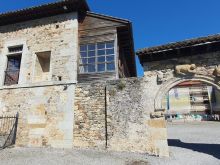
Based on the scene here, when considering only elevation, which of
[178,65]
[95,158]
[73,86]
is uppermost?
[178,65]

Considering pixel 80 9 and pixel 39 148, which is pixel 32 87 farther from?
pixel 80 9

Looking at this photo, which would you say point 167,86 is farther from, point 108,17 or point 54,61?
point 54,61

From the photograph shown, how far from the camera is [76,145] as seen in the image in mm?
7996

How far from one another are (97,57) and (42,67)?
128 inches

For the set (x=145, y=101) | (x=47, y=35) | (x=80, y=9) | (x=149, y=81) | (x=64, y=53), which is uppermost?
(x=80, y=9)

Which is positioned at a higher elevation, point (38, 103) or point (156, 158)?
point (38, 103)

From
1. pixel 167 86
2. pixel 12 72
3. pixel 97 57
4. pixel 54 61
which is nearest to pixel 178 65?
pixel 167 86

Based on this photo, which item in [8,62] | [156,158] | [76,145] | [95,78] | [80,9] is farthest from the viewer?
[8,62]

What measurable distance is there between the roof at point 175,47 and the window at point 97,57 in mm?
1674

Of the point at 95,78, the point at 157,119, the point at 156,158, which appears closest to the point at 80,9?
the point at 95,78

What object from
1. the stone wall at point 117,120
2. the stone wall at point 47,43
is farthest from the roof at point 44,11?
the stone wall at point 117,120

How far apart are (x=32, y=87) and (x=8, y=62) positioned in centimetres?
281

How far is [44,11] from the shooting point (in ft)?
32.8

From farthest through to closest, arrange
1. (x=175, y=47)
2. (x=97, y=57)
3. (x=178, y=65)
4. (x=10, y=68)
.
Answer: (x=10, y=68) → (x=97, y=57) → (x=178, y=65) → (x=175, y=47)
